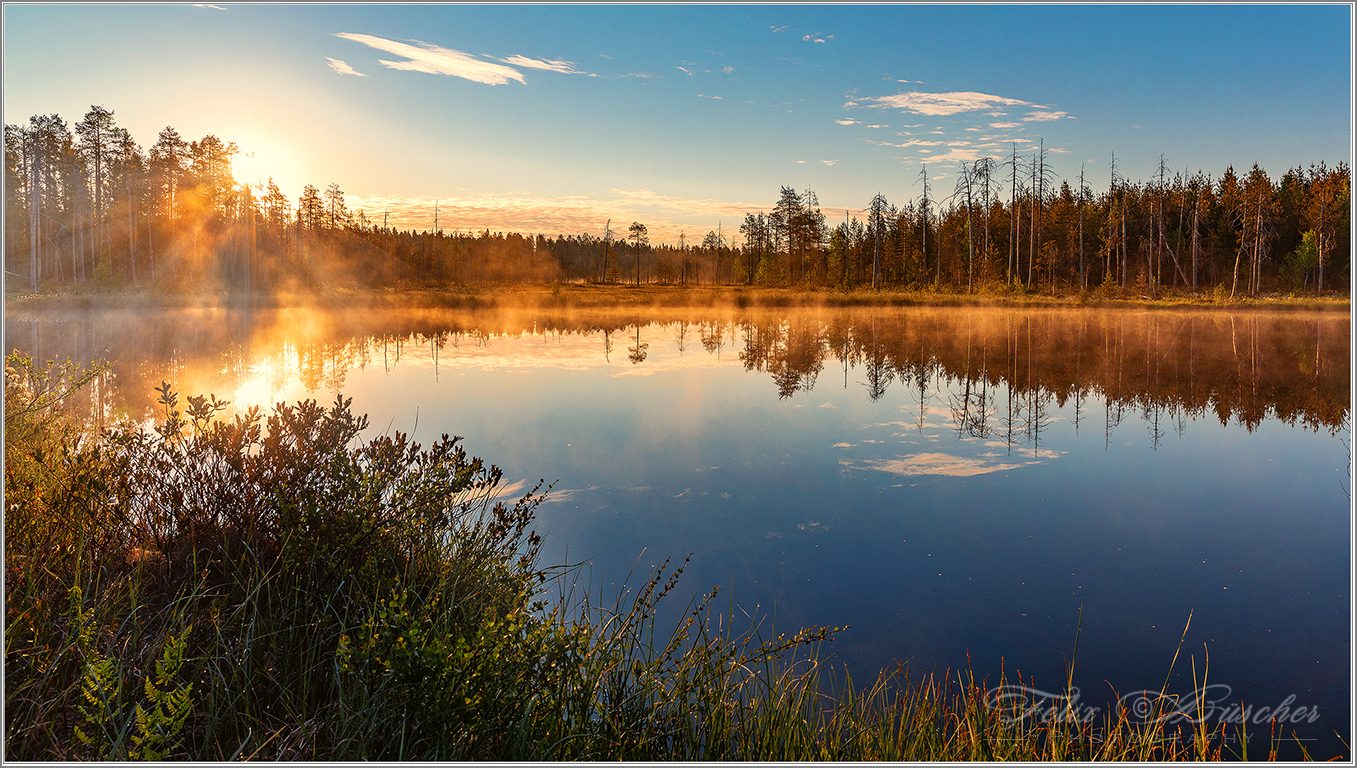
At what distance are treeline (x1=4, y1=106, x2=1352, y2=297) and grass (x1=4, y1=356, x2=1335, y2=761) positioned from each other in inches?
1694

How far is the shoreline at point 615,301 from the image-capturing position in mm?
41250

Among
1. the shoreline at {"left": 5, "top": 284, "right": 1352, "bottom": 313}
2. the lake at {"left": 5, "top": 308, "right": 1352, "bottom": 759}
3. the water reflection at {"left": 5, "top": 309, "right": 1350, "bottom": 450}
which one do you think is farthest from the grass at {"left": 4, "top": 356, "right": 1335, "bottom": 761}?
the shoreline at {"left": 5, "top": 284, "right": 1352, "bottom": 313}

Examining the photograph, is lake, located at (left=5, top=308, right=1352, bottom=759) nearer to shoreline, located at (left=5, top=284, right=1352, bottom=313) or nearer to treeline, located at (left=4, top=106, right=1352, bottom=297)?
shoreline, located at (left=5, top=284, right=1352, bottom=313)

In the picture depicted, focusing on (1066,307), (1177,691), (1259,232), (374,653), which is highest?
(1259,232)

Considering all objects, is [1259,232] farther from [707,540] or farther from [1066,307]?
[707,540]

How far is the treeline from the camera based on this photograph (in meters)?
48.7

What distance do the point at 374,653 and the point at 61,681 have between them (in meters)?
1.36

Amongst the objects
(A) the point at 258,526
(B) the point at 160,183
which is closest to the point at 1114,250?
(A) the point at 258,526

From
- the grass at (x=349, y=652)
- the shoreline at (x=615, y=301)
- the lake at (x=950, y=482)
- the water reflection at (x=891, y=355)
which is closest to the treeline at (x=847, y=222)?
the shoreline at (x=615, y=301)

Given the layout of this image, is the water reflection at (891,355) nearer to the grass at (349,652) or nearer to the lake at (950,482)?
the lake at (950,482)

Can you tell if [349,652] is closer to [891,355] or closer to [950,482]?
[950,482]

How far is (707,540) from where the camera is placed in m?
6.86

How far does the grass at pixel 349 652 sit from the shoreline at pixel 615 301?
40558 mm

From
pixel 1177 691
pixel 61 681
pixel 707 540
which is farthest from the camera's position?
pixel 707 540
